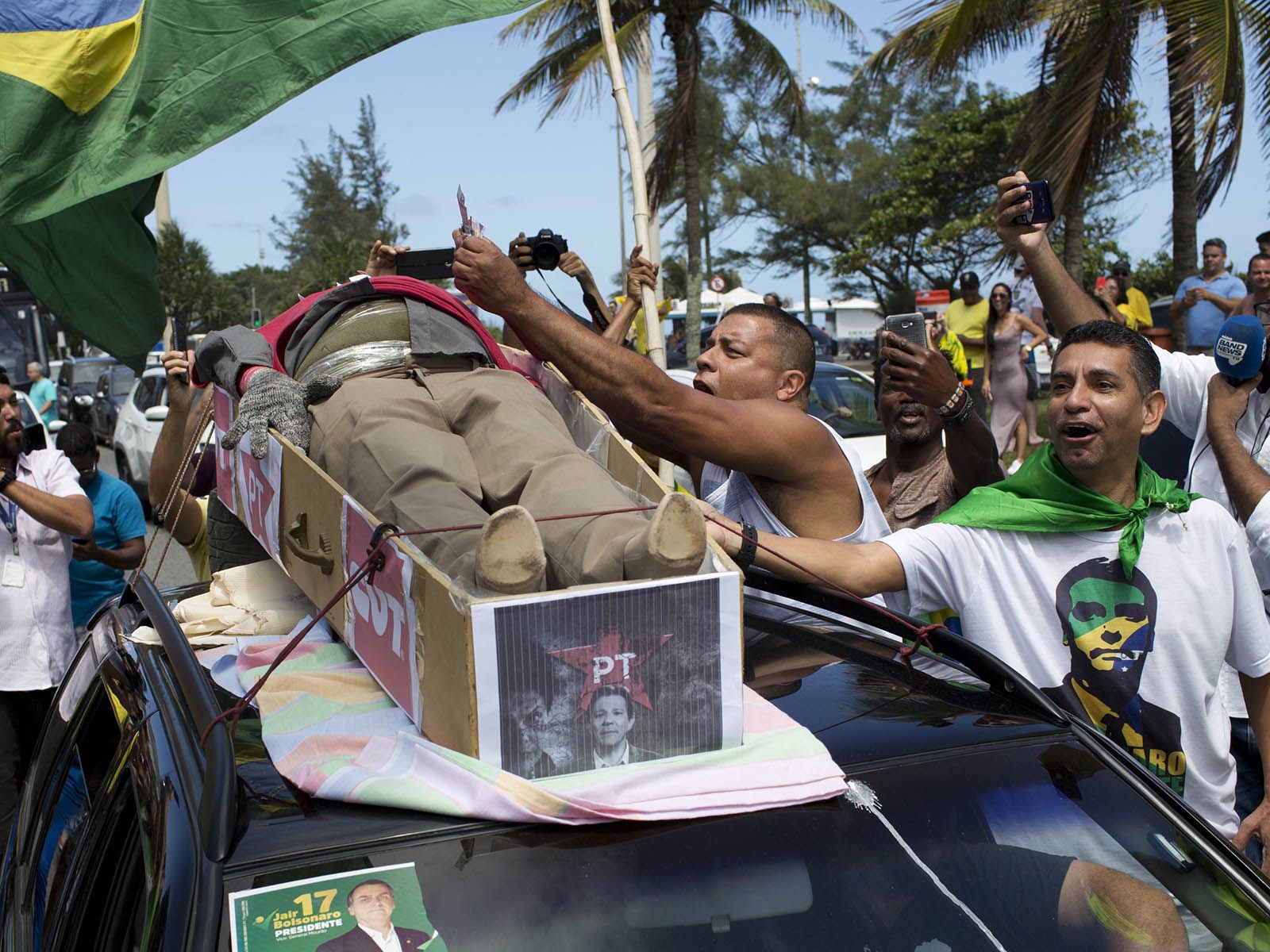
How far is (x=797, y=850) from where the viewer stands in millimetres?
1769

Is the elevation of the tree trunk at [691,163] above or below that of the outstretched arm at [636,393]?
above

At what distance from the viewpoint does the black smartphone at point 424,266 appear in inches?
154

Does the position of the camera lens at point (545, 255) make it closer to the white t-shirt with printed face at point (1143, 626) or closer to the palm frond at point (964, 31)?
the white t-shirt with printed face at point (1143, 626)

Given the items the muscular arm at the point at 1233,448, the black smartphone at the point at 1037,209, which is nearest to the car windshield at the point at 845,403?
the muscular arm at the point at 1233,448

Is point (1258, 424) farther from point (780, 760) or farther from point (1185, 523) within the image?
point (780, 760)

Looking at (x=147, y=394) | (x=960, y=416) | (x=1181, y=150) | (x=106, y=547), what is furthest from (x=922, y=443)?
(x=147, y=394)

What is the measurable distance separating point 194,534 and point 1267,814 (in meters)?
3.91

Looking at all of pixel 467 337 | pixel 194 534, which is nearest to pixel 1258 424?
pixel 467 337

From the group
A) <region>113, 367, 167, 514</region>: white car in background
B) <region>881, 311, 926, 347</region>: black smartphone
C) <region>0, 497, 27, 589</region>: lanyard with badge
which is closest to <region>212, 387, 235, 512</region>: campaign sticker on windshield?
<region>0, 497, 27, 589</region>: lanyard with badge

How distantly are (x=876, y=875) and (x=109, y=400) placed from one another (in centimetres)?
1980

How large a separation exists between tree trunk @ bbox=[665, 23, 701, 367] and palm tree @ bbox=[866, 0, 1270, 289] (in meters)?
5.55

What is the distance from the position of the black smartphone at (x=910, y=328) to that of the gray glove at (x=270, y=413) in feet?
4.96

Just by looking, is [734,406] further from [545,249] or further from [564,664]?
[545,249]

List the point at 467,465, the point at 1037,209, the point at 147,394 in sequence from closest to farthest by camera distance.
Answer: the point at 467,465, the point at 1037,209, the point at 147,394
